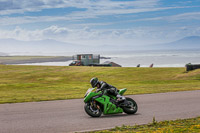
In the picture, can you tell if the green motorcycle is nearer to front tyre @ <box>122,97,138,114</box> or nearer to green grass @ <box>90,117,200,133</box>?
front tyre @ <box>122,97,138,114</box>

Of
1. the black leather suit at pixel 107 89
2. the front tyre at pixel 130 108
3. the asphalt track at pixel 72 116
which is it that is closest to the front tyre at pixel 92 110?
the asphalt track at pixel 72 116

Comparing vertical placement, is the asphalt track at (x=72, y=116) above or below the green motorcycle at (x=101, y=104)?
below

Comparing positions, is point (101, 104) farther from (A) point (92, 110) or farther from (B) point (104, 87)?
(B) point (104, 87)

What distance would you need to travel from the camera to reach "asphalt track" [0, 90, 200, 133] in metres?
9.73

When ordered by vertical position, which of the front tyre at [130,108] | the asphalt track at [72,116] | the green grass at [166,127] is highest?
the front tyre at [130,108]

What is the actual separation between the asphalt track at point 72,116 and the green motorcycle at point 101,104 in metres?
0.22

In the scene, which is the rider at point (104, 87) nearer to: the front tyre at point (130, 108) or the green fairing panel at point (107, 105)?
the green fairing panel at point (107, 105)

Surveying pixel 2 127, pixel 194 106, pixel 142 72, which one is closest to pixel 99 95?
pixel 2 127

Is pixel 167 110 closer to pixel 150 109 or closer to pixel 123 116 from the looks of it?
pixel 150 109

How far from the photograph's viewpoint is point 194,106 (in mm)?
13633

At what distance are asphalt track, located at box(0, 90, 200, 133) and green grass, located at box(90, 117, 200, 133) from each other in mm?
624

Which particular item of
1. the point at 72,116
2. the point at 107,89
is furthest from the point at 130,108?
the point at 72,116

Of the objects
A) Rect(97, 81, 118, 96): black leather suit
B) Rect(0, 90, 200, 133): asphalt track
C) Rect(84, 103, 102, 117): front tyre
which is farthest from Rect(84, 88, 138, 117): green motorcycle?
Rect(0, 90, 200, 133): asphalt track

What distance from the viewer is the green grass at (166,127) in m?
8.88
